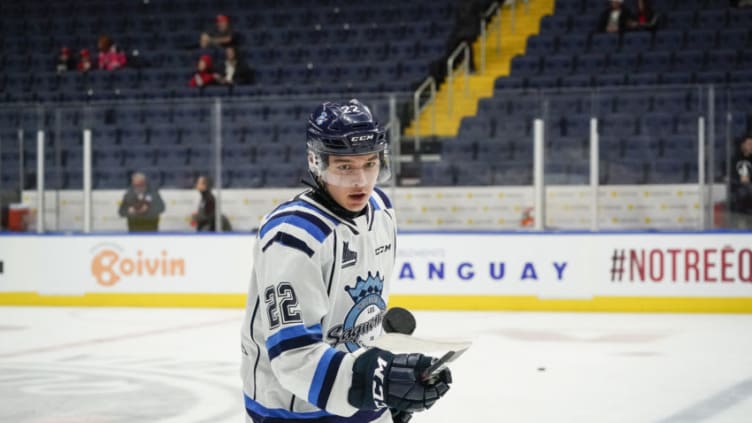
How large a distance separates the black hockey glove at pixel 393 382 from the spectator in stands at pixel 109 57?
46.9 feet

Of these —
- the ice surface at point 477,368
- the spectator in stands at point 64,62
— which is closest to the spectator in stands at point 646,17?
the ice surface at point 477,368

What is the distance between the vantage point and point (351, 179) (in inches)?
94.3

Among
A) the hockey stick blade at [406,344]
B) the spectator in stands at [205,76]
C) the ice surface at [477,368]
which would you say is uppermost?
the spectator in stands at [205,76]

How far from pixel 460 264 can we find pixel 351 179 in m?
8.09

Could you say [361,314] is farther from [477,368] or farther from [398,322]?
[477,368]

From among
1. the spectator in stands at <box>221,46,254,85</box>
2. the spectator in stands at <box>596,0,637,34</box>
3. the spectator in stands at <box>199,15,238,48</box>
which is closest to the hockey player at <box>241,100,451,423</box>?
the spectator in stands at <box>596,0,637,34</box>

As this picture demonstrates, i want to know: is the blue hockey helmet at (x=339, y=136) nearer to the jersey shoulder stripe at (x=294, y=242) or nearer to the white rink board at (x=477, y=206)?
the jersey shoulder stripe at (x=294, y=242)

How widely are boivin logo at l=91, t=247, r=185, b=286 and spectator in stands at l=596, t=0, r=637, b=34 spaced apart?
246 inches

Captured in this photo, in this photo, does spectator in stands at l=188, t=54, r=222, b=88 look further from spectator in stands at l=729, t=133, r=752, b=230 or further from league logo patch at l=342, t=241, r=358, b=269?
league logo patch at l=342, t=241, r=358, b=269

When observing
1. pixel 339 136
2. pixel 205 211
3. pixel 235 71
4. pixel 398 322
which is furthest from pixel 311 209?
pixel 235 71

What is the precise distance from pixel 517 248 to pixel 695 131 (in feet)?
6.17

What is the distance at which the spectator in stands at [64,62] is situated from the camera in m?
16.1

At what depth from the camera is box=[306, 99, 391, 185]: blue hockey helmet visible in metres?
2.37

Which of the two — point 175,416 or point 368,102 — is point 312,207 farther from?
point 368,102
